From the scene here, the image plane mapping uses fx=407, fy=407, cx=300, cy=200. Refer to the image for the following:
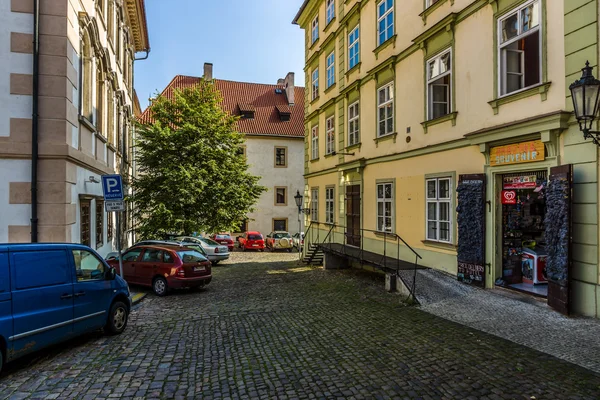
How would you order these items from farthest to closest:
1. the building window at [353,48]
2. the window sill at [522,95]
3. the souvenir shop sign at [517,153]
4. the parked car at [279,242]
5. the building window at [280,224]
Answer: the building window at [280,224]
the parked car at [279,242]
the building window at [353,48]
the souvenir shop sign at [517,153]
the window sill at [522,95]

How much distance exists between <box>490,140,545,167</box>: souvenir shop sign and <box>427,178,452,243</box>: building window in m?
1.86

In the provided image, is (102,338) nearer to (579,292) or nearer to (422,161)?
(579,292)

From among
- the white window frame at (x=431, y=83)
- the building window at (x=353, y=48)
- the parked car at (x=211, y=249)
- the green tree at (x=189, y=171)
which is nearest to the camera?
the white window frame at (x=431, y=83)

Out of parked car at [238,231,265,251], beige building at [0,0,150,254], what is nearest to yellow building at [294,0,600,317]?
beige building at [0,0,150,254]

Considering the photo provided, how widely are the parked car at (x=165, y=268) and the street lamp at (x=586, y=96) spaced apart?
1035cm

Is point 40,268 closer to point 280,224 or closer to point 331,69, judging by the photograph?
point 331,69

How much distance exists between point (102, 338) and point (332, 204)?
14263mm

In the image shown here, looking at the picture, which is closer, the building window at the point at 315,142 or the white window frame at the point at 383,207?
the white window frame at the point at 383,207

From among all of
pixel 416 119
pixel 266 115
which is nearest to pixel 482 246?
pixel 416 119

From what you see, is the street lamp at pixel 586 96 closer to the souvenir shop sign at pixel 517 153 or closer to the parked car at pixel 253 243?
the souvenir shop sign at pixel 517 153

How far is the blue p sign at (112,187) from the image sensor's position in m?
9.75

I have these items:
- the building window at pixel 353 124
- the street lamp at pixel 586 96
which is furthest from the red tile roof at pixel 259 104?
the street lamp at pixel 586 96

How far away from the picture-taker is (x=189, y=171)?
22.7 m

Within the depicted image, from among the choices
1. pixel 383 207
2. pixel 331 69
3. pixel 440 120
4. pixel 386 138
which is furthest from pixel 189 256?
pixel 331 69
